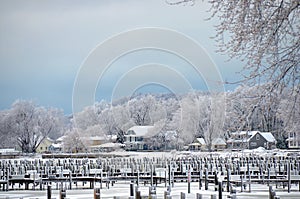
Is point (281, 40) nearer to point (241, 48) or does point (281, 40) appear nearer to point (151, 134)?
point (241, 48)

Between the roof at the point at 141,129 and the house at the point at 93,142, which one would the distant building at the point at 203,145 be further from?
the house at the point at 93,142

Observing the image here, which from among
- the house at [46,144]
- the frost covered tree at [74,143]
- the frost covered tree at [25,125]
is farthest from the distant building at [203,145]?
the house at [46,144]

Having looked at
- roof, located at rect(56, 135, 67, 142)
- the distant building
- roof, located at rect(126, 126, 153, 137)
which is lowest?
the distant building

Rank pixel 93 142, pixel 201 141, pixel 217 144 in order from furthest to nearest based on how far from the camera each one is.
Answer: pixel 93 142 → pixel 201 141 → pixel 217 144

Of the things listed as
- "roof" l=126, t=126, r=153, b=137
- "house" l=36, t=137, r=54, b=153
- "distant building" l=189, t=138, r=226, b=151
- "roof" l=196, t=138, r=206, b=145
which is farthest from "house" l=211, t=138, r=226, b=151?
"house" l=36, t=137, r=54, b=153

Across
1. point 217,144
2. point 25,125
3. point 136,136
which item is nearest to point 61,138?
point 25,125

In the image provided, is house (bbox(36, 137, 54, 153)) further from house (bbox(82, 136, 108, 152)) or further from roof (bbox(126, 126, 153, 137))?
roof (bbox(126, 126, 153, 137))

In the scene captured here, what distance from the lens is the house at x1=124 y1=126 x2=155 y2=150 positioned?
110 metres

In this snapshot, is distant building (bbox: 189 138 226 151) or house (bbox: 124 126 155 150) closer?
distant building (bbox: 189 138 226 151)

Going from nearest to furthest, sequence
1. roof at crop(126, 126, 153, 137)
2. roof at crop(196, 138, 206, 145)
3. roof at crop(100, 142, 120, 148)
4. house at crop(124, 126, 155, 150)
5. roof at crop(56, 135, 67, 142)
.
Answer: roof at crop(100, 142, 120, 148) < roof at crop(196, 138, 206, 145) < house at crop(124, 126, 155, 150) < roof at crop(126, 126, 153, 137) < roof at crop(56, 135, 67, 142)

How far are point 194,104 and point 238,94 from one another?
9283 centimetres

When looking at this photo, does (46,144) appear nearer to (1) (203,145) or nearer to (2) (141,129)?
(2) (141,129)

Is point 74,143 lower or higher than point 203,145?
higher

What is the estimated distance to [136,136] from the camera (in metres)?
Result: 110
